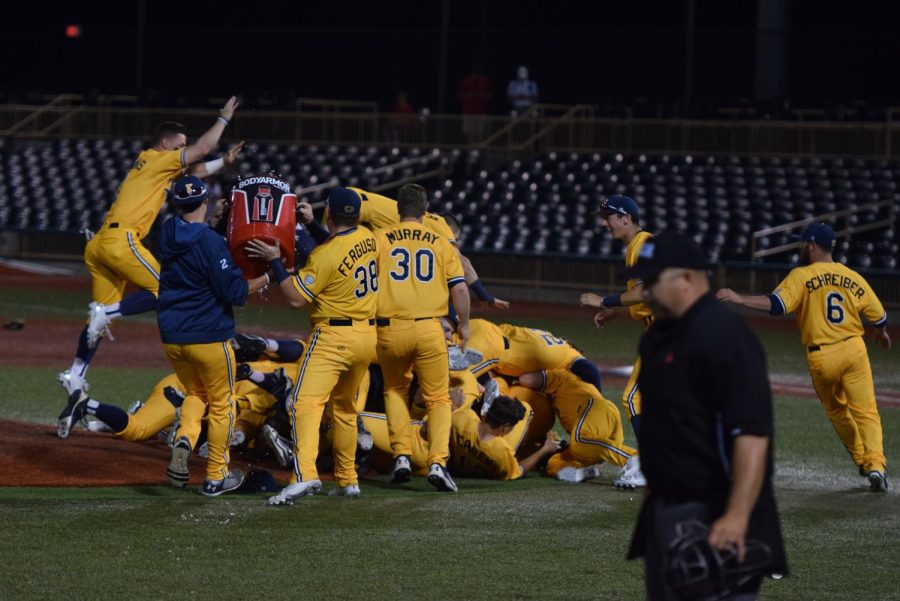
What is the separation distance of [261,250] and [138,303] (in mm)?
3112

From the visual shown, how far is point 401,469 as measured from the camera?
30.6 feet

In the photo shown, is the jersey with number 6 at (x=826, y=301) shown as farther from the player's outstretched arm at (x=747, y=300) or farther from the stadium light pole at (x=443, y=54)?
the stadium light pole at (x=443, y=54)

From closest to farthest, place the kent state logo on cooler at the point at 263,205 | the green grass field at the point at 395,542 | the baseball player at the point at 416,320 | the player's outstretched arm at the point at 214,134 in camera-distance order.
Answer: the green grass field at the point at 395,542 → the kent state logo on cooler at the point at 263,205 → the baseball player at the point at 416,320 → the player's outstretched arm at the point at 214,134

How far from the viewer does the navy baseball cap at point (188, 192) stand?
8.38m

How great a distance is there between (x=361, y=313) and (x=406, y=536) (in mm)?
1666

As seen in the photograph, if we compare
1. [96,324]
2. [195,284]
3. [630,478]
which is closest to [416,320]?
[195,284]

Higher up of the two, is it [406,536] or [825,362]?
[825,362]

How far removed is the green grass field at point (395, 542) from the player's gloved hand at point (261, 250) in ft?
5.02

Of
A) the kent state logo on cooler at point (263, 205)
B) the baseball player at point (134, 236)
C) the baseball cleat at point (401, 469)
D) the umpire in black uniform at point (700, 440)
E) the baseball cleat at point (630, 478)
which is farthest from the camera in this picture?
the baseball player at point (134, 236)

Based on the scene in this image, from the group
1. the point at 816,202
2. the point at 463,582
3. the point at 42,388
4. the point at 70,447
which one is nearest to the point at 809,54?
the point at 816,202

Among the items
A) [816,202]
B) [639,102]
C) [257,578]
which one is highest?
[639,102]

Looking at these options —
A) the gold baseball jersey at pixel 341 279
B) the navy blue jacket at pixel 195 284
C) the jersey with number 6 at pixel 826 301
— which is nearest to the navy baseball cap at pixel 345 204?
the gold baseball jersey at pixel 341 279

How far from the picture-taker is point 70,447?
10.3 meters

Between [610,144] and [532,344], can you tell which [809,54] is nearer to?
[610,144]
